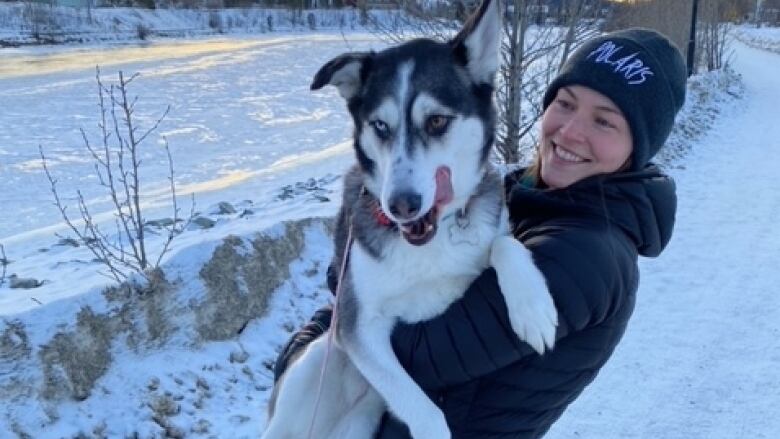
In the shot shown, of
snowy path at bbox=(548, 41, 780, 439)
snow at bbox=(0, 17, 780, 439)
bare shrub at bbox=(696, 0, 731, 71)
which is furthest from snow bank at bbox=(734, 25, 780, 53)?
snowy path at bbox=(548, 41, 780, 439)

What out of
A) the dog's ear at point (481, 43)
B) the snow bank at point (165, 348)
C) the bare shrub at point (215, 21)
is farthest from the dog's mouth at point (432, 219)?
the bare shrub at point (215, 21)

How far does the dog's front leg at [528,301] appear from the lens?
2082mm

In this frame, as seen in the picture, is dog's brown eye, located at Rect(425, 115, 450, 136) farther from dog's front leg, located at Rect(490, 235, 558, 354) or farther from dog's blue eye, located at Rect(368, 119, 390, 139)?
dog's front leg, located at Rect(490, 235, 558, 354)

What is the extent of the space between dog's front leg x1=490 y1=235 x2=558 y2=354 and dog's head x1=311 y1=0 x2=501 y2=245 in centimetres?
36

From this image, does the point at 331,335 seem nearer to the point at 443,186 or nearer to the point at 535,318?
the point at 443,186

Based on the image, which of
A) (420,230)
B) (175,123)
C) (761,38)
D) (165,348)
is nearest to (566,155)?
(420,230)

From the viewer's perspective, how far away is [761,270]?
22.7 ft

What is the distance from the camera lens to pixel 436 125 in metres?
2.70

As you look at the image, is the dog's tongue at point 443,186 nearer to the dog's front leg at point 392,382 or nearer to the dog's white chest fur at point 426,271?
the dog's white chest fur at point 426,271

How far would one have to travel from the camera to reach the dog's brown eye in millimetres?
2697

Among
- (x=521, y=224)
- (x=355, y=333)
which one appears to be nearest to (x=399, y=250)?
(x=355, y=333)

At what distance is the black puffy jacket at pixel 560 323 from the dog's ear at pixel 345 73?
0.84 metres

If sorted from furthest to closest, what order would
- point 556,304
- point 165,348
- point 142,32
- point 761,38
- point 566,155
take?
point 761,38 < point 142,32 < point 165,348 < point 566,155 < point 556,304

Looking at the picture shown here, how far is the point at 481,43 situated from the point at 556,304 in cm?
Answer: 110
